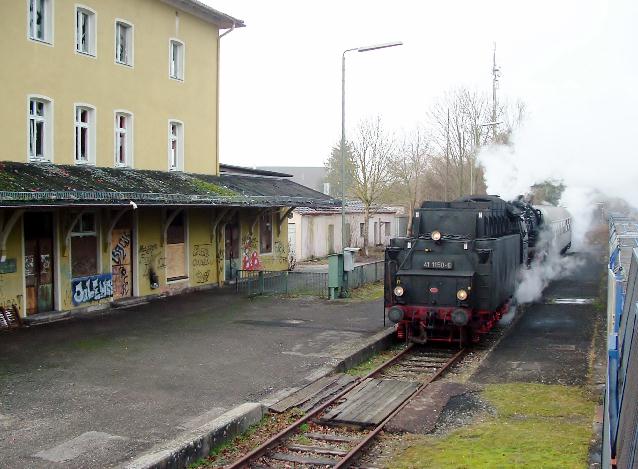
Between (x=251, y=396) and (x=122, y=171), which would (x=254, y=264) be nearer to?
(x=122, y=171)

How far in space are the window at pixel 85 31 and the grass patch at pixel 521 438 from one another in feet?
44.2

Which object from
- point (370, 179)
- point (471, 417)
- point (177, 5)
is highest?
point (177, 5)

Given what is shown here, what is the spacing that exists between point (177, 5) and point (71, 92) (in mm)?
5687

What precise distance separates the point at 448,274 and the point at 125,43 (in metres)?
11.8

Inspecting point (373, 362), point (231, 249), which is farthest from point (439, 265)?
point (231, 249)

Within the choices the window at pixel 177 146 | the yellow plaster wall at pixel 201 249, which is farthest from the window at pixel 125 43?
the yellow plaster wall at pixel 201 249

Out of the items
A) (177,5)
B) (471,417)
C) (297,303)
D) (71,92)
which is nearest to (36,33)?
(71,92)

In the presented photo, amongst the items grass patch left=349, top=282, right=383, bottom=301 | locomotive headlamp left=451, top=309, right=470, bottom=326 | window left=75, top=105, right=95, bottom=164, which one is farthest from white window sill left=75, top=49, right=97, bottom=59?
locomotive headlamp left=451, top=309, right=470, bottom=326

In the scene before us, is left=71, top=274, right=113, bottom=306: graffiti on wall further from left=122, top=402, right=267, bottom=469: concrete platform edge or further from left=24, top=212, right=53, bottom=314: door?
left=122, top=402, right=267, bottom=469: concrete platform edge

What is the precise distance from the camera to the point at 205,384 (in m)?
10.1

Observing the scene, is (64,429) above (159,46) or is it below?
below

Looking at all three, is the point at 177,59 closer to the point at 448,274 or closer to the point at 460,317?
the point at 448,274

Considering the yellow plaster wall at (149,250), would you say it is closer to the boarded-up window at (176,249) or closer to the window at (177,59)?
the boarded-up window at (176,249)

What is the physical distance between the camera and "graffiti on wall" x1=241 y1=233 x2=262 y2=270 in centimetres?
2420
